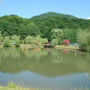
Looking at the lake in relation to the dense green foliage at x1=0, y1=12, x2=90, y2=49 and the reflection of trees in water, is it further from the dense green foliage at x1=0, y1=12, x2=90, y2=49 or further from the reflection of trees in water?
the dense green foliage at x1=0, y1=12, x2=90, y2=49

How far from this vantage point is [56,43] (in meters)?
41.2

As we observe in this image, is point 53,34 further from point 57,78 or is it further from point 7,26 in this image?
point 57,78

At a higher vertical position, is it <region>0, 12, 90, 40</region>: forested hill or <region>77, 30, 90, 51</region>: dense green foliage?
<region>0, 12, 90, 40</region>: forested hill

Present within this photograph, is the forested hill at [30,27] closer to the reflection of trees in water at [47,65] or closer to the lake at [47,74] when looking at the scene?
the reflection of trees in water at [47,65]

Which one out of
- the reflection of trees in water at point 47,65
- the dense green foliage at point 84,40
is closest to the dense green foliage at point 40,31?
the dense green foliage at point 84,40

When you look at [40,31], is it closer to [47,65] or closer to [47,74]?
[47,65]

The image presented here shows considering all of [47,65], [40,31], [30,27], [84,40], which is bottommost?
[47,65]

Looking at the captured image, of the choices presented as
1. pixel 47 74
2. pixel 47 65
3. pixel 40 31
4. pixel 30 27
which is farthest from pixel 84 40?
pixel 40 31

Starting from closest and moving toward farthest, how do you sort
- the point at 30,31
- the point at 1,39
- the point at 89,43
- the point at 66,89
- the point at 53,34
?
1. the point at 66,89
2. the point at 89,43
3. the point at 1,39
4. the point at 53,34
5. the point at 30,31

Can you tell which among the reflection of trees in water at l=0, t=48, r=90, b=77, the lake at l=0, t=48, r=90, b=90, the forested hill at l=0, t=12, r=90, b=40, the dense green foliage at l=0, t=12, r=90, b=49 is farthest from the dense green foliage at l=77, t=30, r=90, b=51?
the forested hill at l=0, t=12, r=90, b=40

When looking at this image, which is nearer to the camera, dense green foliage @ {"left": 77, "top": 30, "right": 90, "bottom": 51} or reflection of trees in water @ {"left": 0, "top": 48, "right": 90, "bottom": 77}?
reflection of trees in water @ {"left": 0, "top": 48, "right": 90, "bottom": 77}

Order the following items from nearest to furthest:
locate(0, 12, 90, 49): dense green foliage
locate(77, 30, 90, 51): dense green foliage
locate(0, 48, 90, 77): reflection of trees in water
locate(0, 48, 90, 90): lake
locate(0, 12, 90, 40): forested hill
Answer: locate(0, 48, 90, 90): lake → locate(0, 48, 90, 77): reflection of trees in water → locate(77, 30, 90, 51): dense green foliage → locate(0, 12, 90, 49): dense green foliage → locate(0, 12, 90, 40): forested hill

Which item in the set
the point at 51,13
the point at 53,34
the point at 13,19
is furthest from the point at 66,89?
the point at 51,13

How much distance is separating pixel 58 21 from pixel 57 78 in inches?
2126
